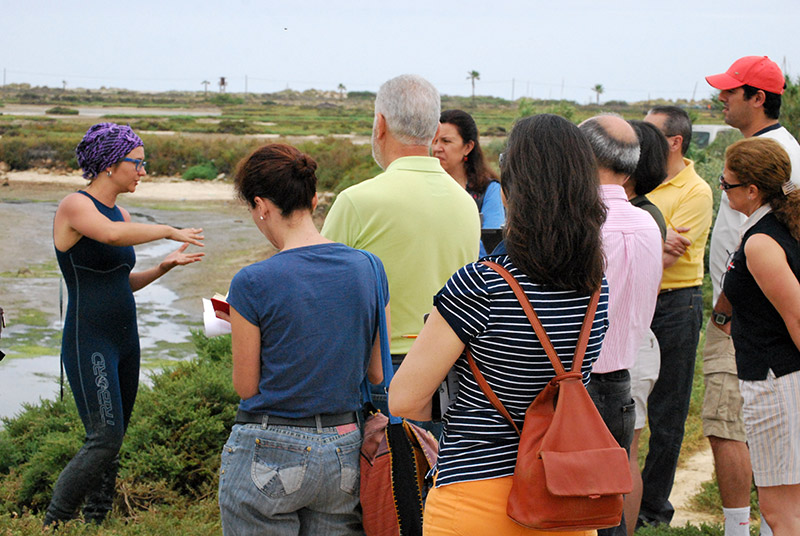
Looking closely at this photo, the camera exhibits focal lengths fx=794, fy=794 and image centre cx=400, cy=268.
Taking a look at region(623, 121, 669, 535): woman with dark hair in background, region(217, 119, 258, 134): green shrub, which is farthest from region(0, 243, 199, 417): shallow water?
region(217, 119, 258, 134): green shrub

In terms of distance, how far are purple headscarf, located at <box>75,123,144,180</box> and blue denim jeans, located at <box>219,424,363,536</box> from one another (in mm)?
1964

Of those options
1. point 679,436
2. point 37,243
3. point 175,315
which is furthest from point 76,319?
point 37,243

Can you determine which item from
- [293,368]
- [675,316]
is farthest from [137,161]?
[675,316]

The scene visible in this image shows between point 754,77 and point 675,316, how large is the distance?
4.32 feet

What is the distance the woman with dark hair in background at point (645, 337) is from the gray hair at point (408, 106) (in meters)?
1.07

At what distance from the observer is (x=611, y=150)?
321 cm

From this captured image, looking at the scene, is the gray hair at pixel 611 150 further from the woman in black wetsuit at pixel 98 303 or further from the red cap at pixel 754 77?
the woman in black wetsuit at pixel 98 303

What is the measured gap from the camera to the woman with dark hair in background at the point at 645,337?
3.61 meters

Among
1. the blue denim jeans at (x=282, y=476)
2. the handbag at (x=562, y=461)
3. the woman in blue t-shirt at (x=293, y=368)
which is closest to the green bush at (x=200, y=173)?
the woman in blue t-shirt at (x=293, y=368)

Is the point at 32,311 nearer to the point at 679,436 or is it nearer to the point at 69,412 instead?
the point at 69,412

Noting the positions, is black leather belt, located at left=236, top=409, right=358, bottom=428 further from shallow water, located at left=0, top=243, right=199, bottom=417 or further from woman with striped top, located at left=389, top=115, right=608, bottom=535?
shallow water, located at left=0, top=243, right=199, bottom=417

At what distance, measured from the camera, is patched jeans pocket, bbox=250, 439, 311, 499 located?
2.53m

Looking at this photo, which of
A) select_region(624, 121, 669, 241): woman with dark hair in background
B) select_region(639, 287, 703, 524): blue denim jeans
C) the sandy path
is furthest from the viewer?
the sandy path

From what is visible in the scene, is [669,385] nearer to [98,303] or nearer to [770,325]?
[770,325]
